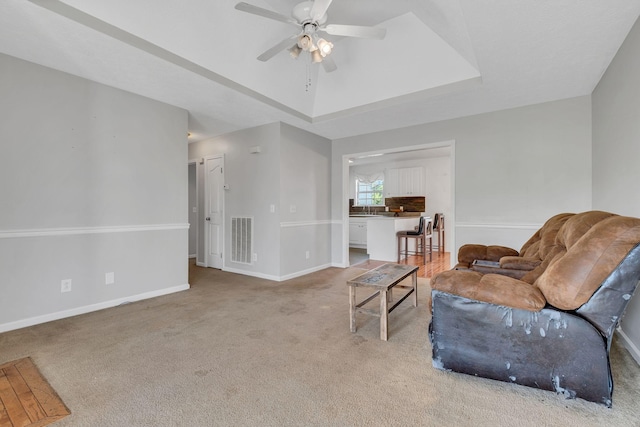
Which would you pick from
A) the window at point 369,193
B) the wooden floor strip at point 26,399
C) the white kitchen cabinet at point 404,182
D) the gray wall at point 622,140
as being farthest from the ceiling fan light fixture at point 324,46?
the window at point 369,193

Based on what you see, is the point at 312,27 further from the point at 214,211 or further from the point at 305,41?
the point at 214,211

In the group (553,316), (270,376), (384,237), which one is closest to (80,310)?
(270,376)

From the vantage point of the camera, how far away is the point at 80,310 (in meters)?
2.83

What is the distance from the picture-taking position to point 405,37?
314cm

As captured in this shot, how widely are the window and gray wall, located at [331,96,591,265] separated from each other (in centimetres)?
409

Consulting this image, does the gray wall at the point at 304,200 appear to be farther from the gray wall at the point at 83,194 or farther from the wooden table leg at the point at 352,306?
the wooden table leg at the point at 352,306

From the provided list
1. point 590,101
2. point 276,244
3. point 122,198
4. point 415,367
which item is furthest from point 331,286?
point 590,101


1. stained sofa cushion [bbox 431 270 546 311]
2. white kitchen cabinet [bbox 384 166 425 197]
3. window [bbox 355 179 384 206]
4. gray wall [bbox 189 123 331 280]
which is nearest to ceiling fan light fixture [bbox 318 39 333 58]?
gray wall [bbox 189 123 331 280]

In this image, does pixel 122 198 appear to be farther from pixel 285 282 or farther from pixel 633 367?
pixel 633 367

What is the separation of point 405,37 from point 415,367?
3.25 meters

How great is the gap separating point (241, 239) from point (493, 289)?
3805 mm

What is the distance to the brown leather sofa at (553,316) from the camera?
1.35 meters

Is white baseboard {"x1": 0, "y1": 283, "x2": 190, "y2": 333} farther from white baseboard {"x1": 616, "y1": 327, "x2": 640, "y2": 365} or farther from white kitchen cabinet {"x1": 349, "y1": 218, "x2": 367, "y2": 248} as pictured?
white kitchen cabinet {"x1": 349, "y1": 218, "x2": 367, "y2": 248}

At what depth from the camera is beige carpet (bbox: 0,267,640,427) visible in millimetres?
1413
